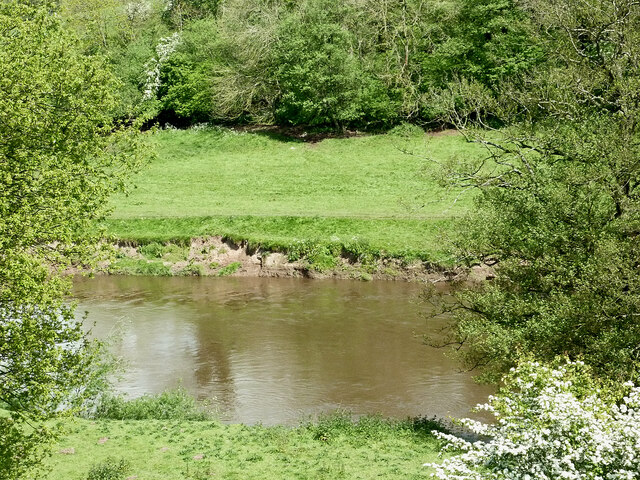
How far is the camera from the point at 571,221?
18.6 m

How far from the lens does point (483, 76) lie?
5681 cm

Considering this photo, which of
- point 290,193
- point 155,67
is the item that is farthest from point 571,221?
point 155,67

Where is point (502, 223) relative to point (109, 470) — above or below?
above

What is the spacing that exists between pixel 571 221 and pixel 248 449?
10049 mm

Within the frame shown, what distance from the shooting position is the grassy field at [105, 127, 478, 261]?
1700 inches

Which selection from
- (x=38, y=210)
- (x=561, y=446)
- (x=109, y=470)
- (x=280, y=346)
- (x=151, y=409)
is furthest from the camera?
(x=280, y=346)

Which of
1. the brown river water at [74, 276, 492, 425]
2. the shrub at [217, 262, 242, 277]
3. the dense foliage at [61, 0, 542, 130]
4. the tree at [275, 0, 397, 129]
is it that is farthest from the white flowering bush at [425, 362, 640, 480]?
the tree at [275, 0, 397, 129]

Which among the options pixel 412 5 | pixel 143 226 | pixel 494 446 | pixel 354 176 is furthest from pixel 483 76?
pixel 494 446

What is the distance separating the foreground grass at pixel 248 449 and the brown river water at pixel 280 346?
2.60m

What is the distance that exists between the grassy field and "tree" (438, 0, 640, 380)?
1533cm

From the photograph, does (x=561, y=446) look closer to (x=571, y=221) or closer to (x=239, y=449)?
(x=571, y=221)

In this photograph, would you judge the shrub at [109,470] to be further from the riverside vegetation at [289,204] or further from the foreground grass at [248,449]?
the riverside vegetation at [289,204]

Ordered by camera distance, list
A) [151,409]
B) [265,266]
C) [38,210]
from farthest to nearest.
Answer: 1. [265,266]
2. [151,409]
3. [38,210]

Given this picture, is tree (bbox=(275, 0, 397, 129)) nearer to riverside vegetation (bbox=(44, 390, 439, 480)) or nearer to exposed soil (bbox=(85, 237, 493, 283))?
exposed soil (bbox=(85, 237, 493, 283))
